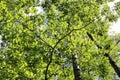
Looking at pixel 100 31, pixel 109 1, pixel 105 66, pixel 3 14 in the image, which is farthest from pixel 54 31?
pixel 109 1

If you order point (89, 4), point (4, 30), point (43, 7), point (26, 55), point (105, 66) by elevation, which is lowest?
point (105, 66)

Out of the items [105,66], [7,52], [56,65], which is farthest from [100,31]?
[7,52]

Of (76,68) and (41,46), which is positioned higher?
(41,46)

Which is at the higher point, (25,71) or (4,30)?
(4,30)

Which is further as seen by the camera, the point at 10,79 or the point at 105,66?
the point at 105,66

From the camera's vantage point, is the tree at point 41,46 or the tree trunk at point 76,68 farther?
the tree trunk at point 76,68

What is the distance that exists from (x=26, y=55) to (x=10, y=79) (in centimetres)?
140

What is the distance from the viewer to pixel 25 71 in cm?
1199

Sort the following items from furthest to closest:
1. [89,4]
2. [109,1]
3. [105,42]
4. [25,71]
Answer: [109,1] < [89,4] < [105,42] < [25,71]

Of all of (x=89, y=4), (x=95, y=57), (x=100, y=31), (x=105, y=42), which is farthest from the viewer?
(x=89, y=4)

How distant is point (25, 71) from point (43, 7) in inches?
371

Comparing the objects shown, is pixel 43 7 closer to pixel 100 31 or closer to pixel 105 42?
pixel 100 31

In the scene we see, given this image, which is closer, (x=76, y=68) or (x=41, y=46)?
(x=41, y=46)

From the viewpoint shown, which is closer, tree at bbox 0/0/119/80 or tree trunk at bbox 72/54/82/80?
tree at bbox 0/0/119/80
